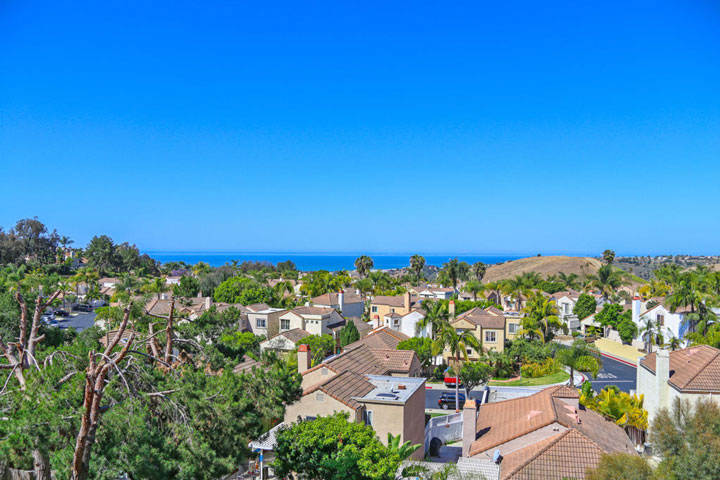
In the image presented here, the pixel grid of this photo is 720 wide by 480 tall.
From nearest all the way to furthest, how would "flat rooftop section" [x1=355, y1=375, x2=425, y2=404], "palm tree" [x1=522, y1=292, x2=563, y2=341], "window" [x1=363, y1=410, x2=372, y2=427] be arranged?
"window" [x1=363, y1=410, x2=372, y2=427], "flat rooftop section" [x1=355, y1=375, x2=425, y2=404], "palm tree" [x1=522, y1=292, x2=563, y2=341]

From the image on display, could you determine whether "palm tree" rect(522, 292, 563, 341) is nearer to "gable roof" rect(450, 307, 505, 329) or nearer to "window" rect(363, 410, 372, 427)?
"gable roof" rect(450, 307, 505, 329)

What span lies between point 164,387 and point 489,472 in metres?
12.5

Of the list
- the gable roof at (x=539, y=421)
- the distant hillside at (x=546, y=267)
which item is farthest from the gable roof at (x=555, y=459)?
the distant hillside at (x=546, y=267)

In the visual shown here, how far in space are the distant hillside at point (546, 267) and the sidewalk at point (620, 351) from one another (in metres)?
97.9

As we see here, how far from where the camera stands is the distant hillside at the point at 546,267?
6467 inches

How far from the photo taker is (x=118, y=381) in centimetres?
1137

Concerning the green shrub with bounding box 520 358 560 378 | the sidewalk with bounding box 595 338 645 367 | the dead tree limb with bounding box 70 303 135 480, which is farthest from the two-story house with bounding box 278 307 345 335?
the dead tree limb with bounding box 70 303 135 480

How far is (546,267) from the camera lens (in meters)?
174

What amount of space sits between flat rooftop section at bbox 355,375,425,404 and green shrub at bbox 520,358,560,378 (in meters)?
27.5

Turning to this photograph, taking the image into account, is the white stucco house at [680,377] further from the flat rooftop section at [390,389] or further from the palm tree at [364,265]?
the palm tree at [364,265]

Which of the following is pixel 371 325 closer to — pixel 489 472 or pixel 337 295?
pixel 337 295

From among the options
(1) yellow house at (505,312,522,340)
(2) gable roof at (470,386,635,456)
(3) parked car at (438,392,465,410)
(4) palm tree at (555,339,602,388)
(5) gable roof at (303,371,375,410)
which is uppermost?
(5) gable roof at (303,371,375,410)

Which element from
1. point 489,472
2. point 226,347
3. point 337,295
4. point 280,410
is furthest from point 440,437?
point 337,295

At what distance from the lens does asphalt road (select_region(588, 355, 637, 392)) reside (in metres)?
44.1
